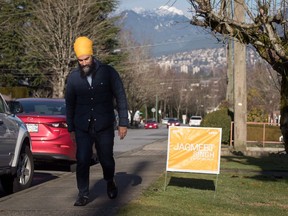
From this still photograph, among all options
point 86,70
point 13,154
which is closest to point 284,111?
point 13,154

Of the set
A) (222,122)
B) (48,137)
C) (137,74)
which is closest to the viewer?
(48,137)

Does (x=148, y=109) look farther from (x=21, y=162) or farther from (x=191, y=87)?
(x=21, y=162)

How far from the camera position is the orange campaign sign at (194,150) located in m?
9.91

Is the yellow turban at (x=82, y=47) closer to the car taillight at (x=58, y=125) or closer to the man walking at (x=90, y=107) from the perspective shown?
the man walking at (x=90, y=107)

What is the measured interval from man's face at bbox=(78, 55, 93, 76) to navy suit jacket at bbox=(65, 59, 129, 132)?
0.07 m

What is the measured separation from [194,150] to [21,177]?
297 cm

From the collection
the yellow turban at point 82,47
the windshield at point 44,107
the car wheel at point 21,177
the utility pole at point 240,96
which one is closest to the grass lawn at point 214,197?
the yellow turban at point 82,47

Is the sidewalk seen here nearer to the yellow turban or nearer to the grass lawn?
the grass lawn

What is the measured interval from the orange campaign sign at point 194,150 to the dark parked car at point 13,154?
2.37 metres

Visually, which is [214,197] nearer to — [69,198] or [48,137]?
[69,198]

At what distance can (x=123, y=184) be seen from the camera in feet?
35.0

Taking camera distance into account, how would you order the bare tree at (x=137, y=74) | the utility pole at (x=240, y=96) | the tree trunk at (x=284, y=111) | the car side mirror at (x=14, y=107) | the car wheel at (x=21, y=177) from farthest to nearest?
the bare tree at (x=137, y=74) < the utility pole at (x=240, y=96) < the tree trunk at (x=284, y=111) < the car side mirror at (x=14, y=107) < the car wheel at (x=21, y=177)

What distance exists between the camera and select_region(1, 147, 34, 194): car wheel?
1084cm

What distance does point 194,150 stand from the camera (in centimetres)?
996
